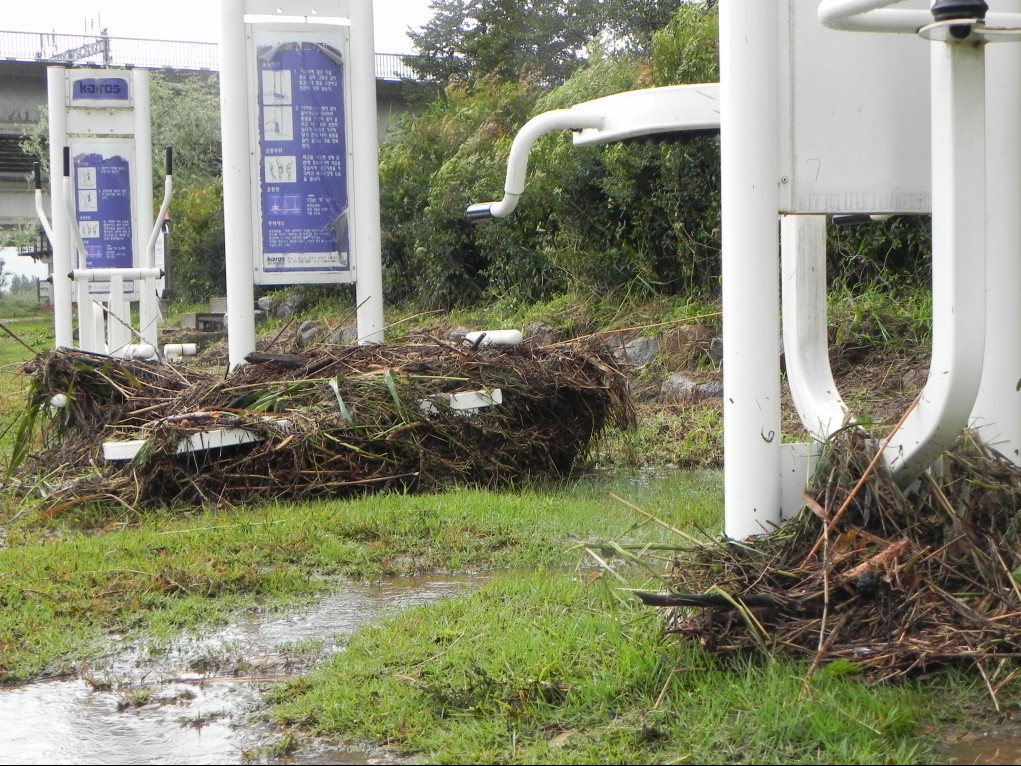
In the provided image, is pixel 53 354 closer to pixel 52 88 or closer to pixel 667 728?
pixel 667 728

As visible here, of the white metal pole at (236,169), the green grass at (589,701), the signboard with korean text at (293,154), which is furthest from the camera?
the signboard with korean text at (293,154)

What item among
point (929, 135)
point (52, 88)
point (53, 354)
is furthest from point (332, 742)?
point (52, 88)

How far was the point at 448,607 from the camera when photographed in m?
4.15

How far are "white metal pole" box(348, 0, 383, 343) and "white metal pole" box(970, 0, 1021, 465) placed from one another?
17.1 ft

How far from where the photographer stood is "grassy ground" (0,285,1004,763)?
9.37ft

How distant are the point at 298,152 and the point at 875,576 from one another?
5807 millimetres

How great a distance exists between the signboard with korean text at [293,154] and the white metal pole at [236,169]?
0.09 meters

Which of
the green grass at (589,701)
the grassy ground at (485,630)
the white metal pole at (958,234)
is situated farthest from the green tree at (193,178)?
the white metal pole at (958,234)

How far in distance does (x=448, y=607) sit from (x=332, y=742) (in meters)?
1.13

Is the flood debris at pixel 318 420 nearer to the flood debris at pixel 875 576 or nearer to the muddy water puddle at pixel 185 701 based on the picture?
the muddy water puddle at pixel 185 701

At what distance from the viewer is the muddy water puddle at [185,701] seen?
3.04 metres

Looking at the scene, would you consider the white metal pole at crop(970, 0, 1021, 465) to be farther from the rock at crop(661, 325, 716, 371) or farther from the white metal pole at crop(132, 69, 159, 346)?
the white metal pole at crop(132, 69, 159, 346)

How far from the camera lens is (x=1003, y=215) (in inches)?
131

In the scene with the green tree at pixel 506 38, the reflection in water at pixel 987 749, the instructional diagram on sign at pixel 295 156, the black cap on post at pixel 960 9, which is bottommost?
the reflection in water at pixel 987 749
